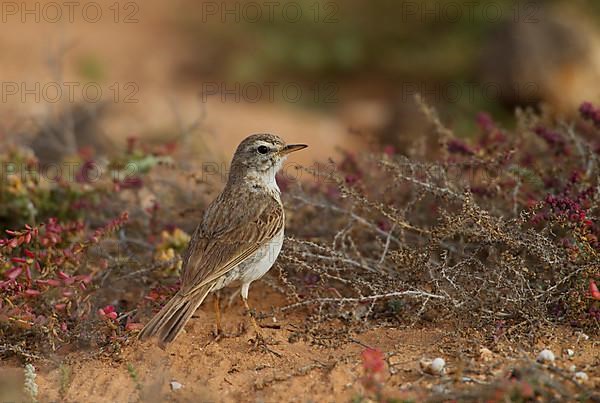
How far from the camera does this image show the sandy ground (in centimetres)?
498

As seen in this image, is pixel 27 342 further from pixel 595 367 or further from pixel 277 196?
pixel 595 367

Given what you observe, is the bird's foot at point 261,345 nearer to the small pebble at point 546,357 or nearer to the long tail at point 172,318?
the long tail at point 172,318

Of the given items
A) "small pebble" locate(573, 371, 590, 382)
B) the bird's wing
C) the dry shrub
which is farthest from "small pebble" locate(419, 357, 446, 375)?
the bird's wing

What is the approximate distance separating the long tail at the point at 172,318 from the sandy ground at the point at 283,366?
22 cm

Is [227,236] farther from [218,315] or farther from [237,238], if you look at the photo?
[218,315]

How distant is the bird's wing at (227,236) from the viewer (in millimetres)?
5770

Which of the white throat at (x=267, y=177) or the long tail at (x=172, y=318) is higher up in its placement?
the white throat at (x=267, y=177)

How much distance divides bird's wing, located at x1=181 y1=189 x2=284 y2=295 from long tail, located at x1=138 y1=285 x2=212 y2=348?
0.20ft

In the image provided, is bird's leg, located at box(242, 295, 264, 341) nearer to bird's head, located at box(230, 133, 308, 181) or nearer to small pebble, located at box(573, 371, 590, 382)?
bird's head, located at box(230, 133, 308, 181)

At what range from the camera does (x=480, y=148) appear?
705 cm

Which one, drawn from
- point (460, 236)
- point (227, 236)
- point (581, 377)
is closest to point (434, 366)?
point (581, 377)

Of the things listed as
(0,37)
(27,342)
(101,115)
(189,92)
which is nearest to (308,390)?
(27,342)

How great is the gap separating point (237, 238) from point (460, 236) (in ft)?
5.40

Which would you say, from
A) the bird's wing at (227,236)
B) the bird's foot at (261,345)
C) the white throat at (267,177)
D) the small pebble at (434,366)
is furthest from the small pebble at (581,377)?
the white throat at (267,177)
